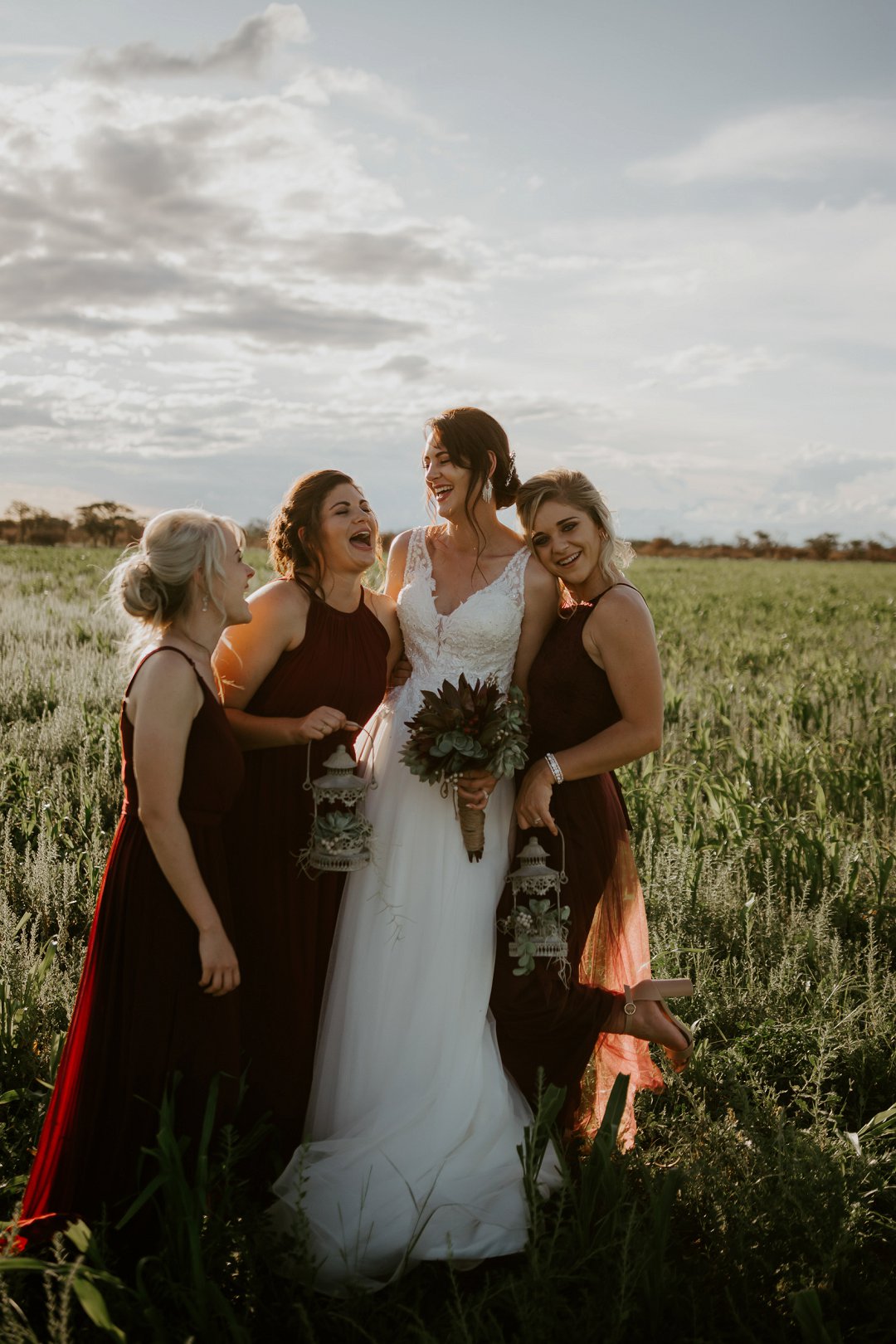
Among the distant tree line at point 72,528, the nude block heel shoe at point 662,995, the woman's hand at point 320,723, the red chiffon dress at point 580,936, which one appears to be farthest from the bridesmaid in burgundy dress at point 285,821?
the distant tree line at point 72,528

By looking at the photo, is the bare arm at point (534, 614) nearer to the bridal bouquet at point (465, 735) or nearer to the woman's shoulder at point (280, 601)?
the bridal bouquet at point (465, 735)

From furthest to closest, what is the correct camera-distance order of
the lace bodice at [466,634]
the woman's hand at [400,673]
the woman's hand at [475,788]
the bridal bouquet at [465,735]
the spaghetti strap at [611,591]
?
the woman's hand at [400,673] < the lace bodice at [466,634] < the spaghetti strap at [611,591] < the woman's hand at [475,788] < the bridal bouquet at [465,735]

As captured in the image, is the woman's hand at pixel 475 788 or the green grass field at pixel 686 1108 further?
the woman's hand at pixel 475 788

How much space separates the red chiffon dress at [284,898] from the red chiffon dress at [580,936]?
0.71 metres

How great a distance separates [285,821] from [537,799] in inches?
37.2

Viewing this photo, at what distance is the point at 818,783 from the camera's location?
21.7 feet

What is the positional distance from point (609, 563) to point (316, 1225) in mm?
2503

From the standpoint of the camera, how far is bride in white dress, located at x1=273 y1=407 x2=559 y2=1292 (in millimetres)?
3102

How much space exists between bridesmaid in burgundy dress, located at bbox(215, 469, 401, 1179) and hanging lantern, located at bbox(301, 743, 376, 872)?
233mm

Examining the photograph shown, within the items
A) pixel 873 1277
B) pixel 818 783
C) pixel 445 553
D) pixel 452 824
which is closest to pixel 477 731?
pixel 452 824

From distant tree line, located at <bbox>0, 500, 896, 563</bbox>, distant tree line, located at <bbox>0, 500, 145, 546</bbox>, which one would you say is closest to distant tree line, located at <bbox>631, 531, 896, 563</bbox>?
distant tree line, located at <bbox>0, 500, 896, 563</bbox>

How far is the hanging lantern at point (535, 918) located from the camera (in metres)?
3.36

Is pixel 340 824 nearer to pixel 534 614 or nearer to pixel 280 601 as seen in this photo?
pixel 280 601

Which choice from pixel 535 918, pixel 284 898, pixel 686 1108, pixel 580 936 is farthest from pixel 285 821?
pixel 686 1108
